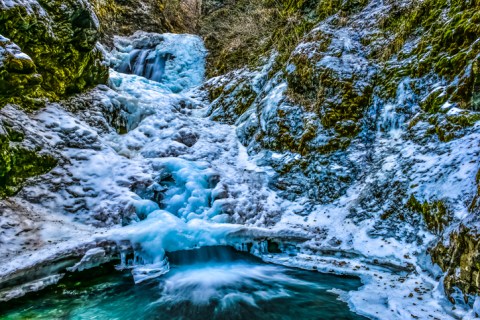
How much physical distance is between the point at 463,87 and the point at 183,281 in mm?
5203

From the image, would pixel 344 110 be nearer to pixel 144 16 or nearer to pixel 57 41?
pixel 57 41

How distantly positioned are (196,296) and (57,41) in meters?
6.50

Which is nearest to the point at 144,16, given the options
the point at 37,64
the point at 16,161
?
the point at 37,64

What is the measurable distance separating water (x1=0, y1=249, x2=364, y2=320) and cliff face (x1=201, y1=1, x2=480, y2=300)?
1419mm

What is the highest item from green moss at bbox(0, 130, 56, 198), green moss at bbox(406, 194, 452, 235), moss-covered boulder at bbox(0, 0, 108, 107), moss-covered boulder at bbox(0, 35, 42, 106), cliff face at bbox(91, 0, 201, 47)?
cliff face at bbox(91, 0, 201, 47)

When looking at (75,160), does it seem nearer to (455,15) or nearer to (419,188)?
(419,188)

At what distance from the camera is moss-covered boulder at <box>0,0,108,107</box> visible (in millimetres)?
5930

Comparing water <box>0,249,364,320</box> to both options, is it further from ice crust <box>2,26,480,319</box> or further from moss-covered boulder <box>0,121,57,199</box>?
moss-covered boulder <box>0,121,57,199</box>

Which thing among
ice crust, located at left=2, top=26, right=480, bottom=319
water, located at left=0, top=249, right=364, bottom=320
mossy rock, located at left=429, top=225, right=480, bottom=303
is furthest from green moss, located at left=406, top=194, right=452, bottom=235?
water, located at left=0, top=249, right=364, bottom=320

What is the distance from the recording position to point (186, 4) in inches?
775

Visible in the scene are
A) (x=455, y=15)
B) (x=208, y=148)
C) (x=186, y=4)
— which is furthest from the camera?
(x=186, y=4)

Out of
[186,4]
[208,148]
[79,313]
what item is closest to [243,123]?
[208,148]

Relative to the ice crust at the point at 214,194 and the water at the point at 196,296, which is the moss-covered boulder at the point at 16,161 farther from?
the water at the point at 196,296

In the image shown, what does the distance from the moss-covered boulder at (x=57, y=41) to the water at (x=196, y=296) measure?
3.57 meters
